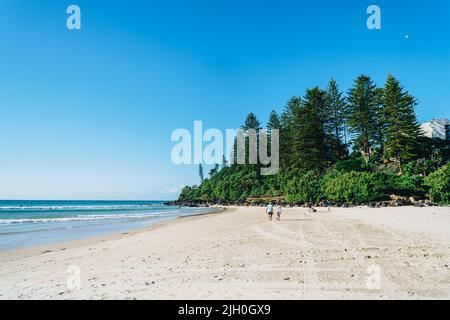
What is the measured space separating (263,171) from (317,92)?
21.7 meters

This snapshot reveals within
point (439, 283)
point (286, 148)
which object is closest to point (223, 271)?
point (439, 283)

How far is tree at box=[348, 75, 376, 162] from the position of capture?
46562 mm

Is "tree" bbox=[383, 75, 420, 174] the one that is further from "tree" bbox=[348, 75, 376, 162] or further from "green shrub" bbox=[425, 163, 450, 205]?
"green shrub" bbox=[425, 163, 450, 205]

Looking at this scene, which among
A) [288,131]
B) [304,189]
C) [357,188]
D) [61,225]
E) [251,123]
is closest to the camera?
[61,225]

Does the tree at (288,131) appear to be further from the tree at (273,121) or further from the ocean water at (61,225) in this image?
the ocean water at (61,225)

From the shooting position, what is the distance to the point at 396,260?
723cm

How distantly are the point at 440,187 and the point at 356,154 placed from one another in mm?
23697

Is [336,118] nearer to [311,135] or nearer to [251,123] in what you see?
[311,135]

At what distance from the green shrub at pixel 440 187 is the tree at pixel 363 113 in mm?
15861

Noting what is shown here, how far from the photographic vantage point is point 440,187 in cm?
2845

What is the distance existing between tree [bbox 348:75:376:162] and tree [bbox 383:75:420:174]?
148 inches

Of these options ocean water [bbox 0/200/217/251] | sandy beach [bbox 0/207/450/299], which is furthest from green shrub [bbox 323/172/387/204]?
sandy beach [bbox 0/207/450/299]

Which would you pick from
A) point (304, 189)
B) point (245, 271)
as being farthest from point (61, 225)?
point (304, 189)
